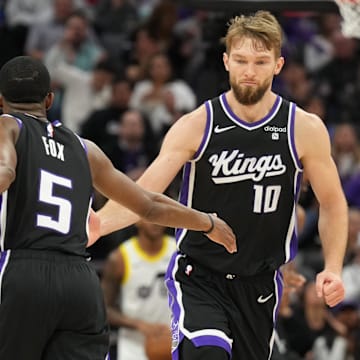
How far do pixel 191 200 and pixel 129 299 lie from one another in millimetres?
3598

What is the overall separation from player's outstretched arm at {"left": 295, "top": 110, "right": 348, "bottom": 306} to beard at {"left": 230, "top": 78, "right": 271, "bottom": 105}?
12.2 inches

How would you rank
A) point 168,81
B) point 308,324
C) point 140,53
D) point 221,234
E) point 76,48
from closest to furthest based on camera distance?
point 221,234
point 308,324
point 168,81
point 76,48
point 140,53

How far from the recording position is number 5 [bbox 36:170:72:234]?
5.16 meters

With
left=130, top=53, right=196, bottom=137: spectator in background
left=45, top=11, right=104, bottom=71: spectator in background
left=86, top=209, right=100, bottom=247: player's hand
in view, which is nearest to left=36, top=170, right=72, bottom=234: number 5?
left=86, top=209, right=100, bottom=247: player's hand

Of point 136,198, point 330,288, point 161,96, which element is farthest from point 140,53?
point 136,198

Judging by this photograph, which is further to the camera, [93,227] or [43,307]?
[93,227]

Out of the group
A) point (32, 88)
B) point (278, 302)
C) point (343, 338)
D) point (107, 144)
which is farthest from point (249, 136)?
point (107, 144)

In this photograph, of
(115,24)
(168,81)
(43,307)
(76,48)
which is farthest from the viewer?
(115,24)

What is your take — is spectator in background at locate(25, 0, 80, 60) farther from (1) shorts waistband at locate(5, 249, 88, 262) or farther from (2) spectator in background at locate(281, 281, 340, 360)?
Result: (1) shorts waistband at locate(5, 249, 88, 262)

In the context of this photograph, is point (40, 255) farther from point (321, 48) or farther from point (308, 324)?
point (321, 48)

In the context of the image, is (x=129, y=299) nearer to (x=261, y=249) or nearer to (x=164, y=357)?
(x=164, y=357)

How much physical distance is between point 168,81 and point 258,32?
7576mm

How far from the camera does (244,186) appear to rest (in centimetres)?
673

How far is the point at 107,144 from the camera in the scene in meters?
13.0
